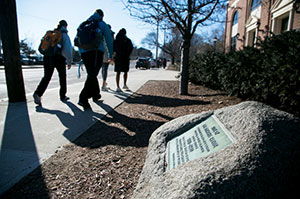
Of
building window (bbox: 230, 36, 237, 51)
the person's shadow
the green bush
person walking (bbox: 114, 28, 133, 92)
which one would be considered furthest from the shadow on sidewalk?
building window (bbox: 230, 36, 237, 51)

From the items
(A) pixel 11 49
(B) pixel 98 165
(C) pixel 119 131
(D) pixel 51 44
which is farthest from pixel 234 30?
(B) pixel 98 165

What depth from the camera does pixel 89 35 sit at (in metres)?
4.32

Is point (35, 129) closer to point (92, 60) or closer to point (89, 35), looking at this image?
point (92, 60)

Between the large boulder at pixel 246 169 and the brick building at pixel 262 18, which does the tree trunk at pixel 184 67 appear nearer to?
the brick building at pixel 262 18

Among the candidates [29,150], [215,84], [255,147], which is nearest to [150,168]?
[255,147]

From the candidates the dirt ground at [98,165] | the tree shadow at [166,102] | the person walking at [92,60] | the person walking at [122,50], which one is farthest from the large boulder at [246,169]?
the person walking at [122,50]

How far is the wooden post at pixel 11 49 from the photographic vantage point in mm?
4777

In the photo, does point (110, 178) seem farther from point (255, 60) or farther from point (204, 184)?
point (255, 60)

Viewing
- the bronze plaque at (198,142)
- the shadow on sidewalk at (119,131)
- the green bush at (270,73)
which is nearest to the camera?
the bronze plaque at (198,142)

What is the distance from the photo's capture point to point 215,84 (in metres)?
7.03

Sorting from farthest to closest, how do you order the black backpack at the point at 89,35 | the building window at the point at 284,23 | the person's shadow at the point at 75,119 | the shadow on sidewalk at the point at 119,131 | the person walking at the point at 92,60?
1. the building window at the point at 284,23
2. the person walking at the point at 92,60
3. the black backpack at the point at 89,35
4. the person's shadow at the point at 75,119
5. the shadow on sidewalk at the point at 119,131

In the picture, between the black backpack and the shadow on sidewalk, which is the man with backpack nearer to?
the black backpack

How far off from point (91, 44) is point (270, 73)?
349 centimetres

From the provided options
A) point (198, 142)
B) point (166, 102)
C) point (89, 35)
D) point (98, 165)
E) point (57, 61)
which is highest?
point (89, 35)
